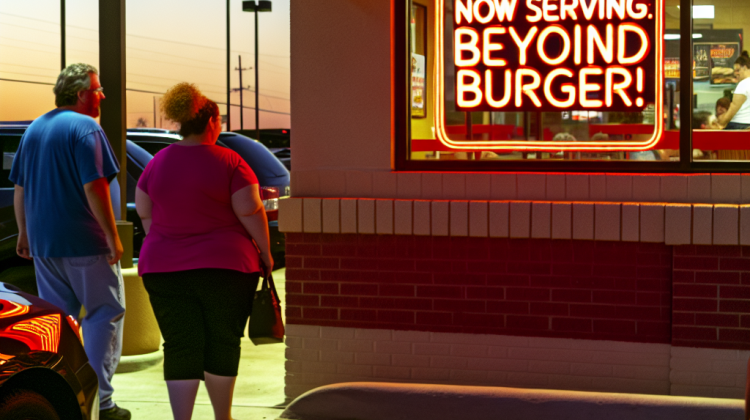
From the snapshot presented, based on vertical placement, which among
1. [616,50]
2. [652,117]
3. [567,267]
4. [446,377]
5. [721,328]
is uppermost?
[616,50]

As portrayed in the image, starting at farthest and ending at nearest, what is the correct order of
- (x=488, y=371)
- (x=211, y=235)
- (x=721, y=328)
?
(x=488, y=371), (x=721, y=328), (x=211, y=235)

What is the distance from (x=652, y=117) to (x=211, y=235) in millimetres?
2620

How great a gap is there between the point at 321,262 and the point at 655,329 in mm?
2018

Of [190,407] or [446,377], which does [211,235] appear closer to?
[190,407]

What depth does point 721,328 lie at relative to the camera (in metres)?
4.68

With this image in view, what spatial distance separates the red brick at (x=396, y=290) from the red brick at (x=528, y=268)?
0.62 metres

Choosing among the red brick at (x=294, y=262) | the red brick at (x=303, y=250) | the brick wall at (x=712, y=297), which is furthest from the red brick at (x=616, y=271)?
the red brick at (x=294, y=262)

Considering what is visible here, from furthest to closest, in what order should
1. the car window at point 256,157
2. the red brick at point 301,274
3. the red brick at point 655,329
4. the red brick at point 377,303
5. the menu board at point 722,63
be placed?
the car window at point 256,157 < the red brick at point 301,274 < the red brick at point 377,303 < the menu board at point 722,63 < the red brick at point 655,329

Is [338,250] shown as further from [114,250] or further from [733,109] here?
[733,109]

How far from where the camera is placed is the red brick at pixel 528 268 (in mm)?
4906

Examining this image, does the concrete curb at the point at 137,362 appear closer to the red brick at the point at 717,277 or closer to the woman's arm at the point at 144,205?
the woman's arm at the point at 144,205

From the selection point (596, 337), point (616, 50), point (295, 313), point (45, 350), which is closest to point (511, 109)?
point (616, 50)

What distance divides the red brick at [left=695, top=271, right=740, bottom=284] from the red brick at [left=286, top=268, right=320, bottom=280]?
224 centimetres

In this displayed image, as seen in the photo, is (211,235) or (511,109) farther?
(511,109)
